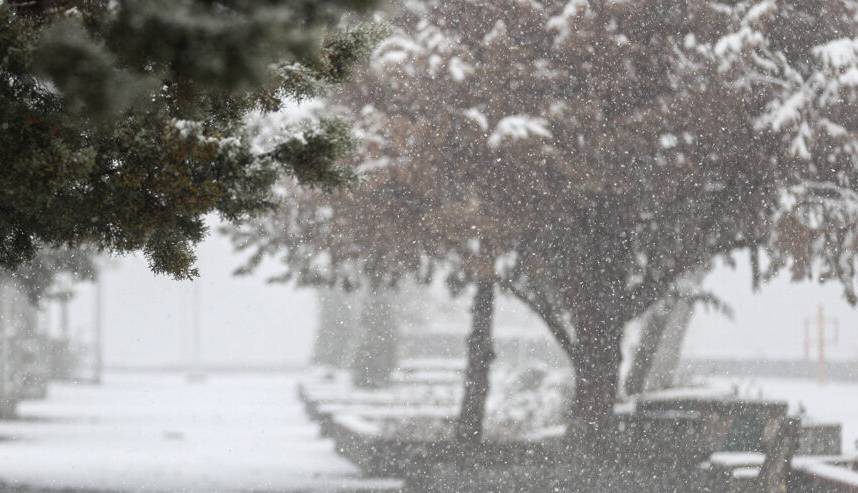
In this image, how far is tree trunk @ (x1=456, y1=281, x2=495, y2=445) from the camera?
14.7 metres

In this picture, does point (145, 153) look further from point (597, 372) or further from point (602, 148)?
point (597, 372)

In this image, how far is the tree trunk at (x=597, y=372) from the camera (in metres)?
13.8

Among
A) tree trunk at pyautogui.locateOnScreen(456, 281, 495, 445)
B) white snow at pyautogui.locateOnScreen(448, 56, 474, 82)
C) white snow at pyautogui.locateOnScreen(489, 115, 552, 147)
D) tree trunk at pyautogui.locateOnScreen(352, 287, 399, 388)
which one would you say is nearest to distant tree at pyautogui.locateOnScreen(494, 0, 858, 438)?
white snow at pyautogui.locateOnScreen(489, 115, 552, 147)

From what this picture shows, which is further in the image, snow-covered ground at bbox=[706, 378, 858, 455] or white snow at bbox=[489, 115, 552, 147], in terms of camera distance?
snow-covered ground at bbox=[706, 378, 858, 455]

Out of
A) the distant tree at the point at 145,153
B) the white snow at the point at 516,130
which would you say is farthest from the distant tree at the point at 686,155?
the distant tree at the point at 145,153

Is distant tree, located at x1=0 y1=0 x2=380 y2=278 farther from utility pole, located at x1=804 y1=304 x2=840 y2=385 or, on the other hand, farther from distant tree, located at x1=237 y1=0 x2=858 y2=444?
utility pole, located at x1=804 y1=304 x2=840 y2=385

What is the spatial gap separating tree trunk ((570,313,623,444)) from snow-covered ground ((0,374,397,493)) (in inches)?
94.9

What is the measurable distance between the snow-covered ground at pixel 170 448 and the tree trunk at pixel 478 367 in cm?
156

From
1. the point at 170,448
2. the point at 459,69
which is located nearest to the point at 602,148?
the point at 459,69

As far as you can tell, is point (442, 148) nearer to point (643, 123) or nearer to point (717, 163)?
point (643, 123)

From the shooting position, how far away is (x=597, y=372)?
13.9 metres

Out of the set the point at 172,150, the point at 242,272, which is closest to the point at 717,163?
the point at 242,272

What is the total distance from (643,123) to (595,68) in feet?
2.61

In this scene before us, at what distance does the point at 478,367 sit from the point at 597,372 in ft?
5.73
